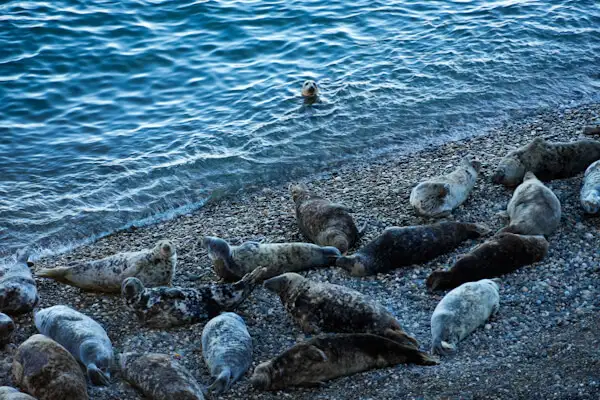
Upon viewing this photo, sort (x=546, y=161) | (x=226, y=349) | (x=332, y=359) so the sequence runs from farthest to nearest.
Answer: (x=546, y=161), (x=226, y=349), (x=332, y=359)

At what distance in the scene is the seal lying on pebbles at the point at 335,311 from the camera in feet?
18.3

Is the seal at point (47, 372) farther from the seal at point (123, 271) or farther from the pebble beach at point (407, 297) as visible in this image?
the seal at point (123, 271)

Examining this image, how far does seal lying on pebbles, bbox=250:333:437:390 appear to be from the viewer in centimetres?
512

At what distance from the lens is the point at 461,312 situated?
18.5 ft

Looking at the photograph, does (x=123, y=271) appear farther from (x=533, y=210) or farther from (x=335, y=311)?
(x=533, y=210)

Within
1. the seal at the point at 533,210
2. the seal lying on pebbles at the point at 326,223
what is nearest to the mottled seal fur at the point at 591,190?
the seal at the point at 533,210

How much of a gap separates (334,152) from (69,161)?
11.1 feet

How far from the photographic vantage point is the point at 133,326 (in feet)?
20.0

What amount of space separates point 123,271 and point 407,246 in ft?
7.97

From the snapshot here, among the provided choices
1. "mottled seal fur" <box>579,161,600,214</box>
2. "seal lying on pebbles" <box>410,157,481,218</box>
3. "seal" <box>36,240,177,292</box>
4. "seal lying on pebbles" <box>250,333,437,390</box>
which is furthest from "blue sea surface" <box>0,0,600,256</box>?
"seal lying on pebbles" <box>250,333,437,390</box>

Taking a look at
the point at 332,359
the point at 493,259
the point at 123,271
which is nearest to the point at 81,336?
the point at 123,271

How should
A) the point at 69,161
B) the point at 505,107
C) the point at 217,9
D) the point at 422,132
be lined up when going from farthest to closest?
the point at 217,9 → the point at 505,107 → the point at 422,132 → the point at 69,161

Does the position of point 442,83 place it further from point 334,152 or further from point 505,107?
point 334,152

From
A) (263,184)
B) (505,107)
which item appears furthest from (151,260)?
(505,107)
